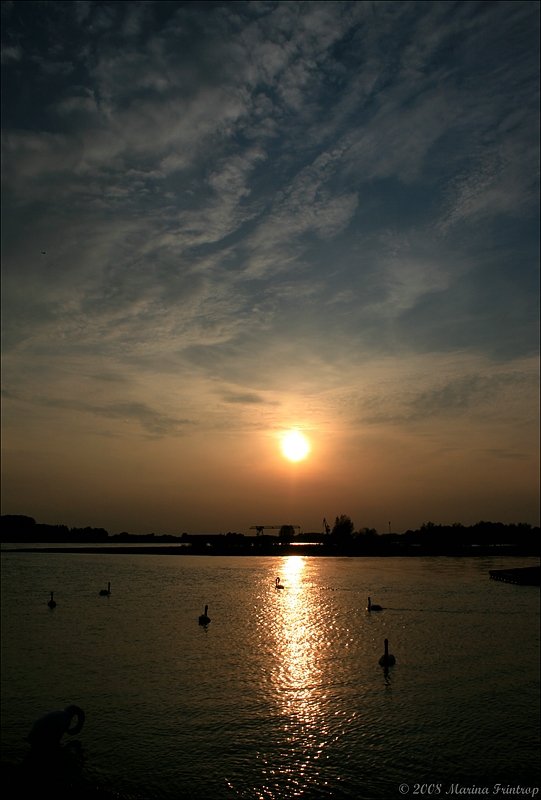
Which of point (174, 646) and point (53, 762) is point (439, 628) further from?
point (53, 762)

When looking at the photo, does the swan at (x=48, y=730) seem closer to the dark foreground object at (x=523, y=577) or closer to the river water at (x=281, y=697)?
the river water at (x=281, y=697)

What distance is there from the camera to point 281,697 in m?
35.1

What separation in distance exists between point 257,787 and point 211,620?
4385 cm

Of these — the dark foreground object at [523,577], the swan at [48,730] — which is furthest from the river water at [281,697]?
the dark foreground object at [523,577]

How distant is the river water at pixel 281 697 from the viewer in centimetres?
2445

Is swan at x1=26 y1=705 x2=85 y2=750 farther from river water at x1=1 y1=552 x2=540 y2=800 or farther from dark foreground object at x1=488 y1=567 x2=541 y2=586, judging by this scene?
dark foreground object at x1=488 y1=567 x2=541 y2=586

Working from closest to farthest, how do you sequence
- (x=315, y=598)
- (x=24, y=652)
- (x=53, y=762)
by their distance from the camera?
(x=53, y=762), (x=24, y=652), (x=315, y=598)

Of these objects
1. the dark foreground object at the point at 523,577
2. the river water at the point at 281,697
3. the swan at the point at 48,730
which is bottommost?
the dark foreground object at the point at 523,577

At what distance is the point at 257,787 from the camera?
23312mm

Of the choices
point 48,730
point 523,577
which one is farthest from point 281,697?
point 523,577

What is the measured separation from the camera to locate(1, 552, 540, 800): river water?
24.5 metres

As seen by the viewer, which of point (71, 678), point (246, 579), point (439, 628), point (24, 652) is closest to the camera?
point (71, 678)

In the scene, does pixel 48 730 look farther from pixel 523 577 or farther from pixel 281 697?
pixel 523 577

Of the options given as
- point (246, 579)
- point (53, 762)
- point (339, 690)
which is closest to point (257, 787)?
point (53, 762)
